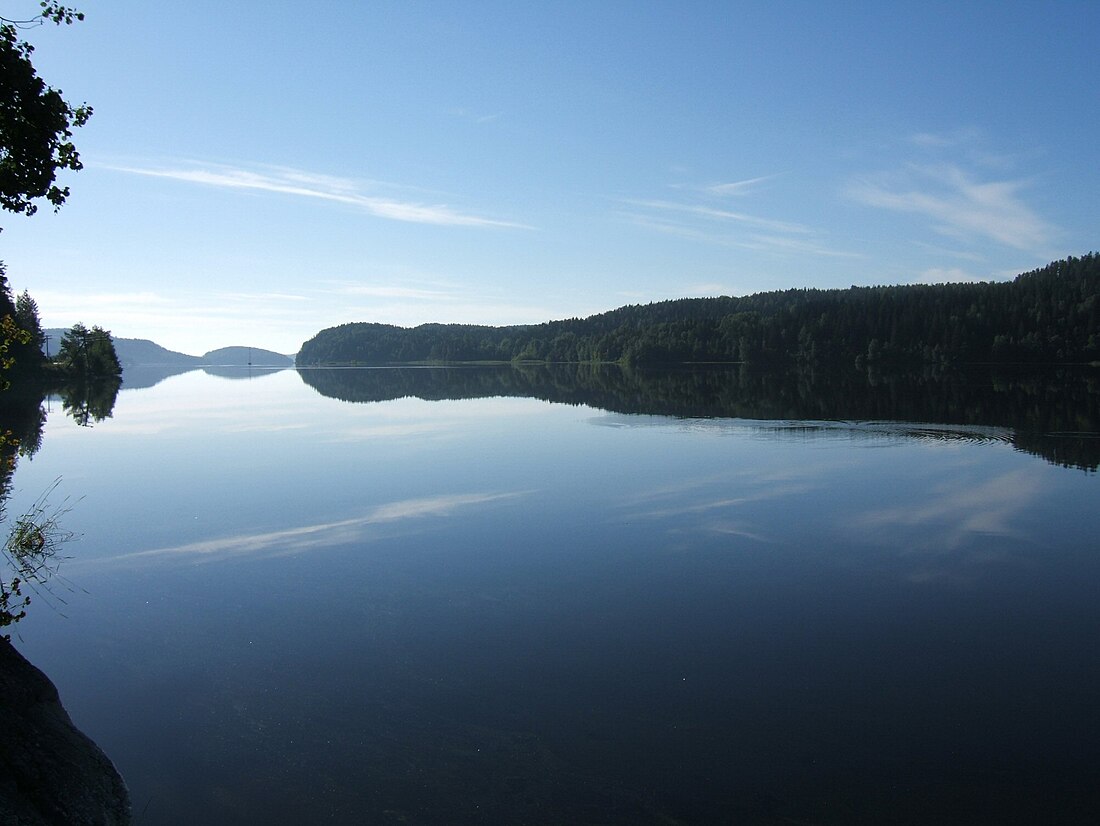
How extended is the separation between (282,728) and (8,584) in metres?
8.74

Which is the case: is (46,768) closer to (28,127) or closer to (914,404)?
(28,127)

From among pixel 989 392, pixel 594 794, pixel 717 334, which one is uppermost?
pixel 717 334

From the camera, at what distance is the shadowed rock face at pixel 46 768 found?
625 centimetres

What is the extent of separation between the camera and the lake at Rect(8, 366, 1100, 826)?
734 cm

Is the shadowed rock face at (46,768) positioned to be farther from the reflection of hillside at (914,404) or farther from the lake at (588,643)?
the reflection of hillside at (914,404)

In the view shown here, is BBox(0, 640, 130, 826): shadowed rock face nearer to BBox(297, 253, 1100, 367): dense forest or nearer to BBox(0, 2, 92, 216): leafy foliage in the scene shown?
BBox(0, 2, 92, 216): leafy foliage

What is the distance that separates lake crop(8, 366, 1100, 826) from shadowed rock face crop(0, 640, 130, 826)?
397 mm

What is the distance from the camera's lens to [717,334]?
533 ft

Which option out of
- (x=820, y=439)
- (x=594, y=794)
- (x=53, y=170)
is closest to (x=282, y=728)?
(x=594, y=794)

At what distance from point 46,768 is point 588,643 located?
646 centimetres

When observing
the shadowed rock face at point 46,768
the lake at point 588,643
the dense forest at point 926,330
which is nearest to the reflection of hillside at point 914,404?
the lake at point 588,643

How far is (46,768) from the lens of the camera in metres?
6.79

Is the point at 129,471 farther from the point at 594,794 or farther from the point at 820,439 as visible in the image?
the point at 820,439

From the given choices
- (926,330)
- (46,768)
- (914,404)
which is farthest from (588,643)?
(926,330)
